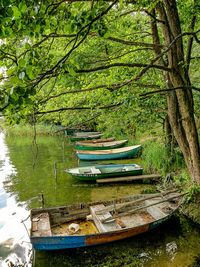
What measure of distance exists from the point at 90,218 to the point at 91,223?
0.17m

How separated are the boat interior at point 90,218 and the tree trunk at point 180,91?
2.13m

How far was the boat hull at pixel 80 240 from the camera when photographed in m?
5.60

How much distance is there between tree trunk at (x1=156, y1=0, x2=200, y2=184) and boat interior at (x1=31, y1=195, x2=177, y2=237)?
6.98 ft

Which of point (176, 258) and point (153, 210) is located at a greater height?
point (153, 210)

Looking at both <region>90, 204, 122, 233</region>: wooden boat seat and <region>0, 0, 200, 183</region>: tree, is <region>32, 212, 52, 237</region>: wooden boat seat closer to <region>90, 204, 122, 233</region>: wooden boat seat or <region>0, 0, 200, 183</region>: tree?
<region>90, 204, 122, 233</region>: wooden boat seat

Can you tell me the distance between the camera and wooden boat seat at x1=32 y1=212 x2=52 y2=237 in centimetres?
607

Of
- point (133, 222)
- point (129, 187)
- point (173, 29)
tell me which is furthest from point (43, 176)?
point (173, 29)

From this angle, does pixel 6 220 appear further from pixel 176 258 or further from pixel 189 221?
pixel 189 221

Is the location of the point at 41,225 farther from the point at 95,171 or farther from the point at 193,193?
the point at 95,171

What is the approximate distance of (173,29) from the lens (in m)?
5.75

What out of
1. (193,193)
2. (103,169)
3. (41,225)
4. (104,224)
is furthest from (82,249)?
(103,169)

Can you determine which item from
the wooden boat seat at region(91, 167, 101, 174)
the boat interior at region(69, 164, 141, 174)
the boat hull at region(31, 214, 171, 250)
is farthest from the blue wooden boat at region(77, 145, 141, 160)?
the boat hull at region(31, 214, 171, 250)

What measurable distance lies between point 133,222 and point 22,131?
2774 centimetres

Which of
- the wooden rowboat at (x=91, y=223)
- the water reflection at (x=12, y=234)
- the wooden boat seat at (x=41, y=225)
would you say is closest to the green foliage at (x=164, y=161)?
the wooden rowboat at (x=91, y=223)
